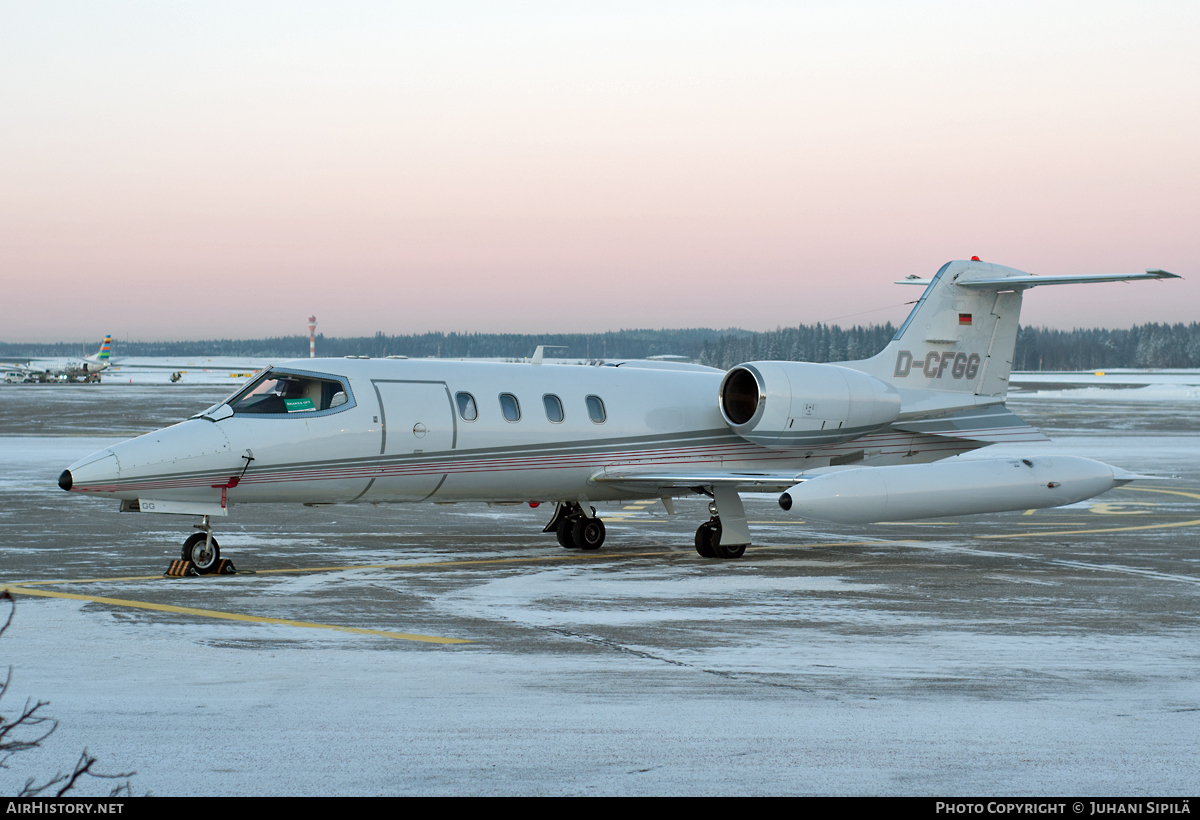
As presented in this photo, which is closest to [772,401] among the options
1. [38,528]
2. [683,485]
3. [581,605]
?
[683,485]

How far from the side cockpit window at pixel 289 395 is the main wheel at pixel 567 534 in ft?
14.0

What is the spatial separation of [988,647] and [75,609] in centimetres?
860

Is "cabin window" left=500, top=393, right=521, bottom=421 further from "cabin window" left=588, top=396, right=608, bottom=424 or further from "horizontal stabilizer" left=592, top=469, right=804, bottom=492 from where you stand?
"horizontal stabilizer" left=592, top=469, right=804, bottom=492

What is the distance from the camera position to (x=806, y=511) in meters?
14.3

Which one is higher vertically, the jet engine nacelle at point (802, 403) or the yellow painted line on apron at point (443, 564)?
the jet engine nacelle at point (802, 403)

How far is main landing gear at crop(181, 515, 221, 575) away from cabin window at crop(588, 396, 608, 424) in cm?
550

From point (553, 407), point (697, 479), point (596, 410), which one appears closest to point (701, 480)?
point (697, 479)

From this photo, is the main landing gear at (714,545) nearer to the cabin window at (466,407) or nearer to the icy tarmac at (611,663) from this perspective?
the icy tarmac at (611,663)

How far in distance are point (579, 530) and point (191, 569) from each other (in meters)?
5.87

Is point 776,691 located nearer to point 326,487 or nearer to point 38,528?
point 326,487

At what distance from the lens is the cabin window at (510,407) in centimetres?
1625

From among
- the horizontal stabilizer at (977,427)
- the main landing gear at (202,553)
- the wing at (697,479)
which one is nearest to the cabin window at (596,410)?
the wing at (697,479)

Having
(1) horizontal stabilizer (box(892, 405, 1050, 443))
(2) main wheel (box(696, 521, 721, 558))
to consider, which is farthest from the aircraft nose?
(1) horizontal stabilizer (box(892, 405, 1050, 443))

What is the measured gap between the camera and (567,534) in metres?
17.8
